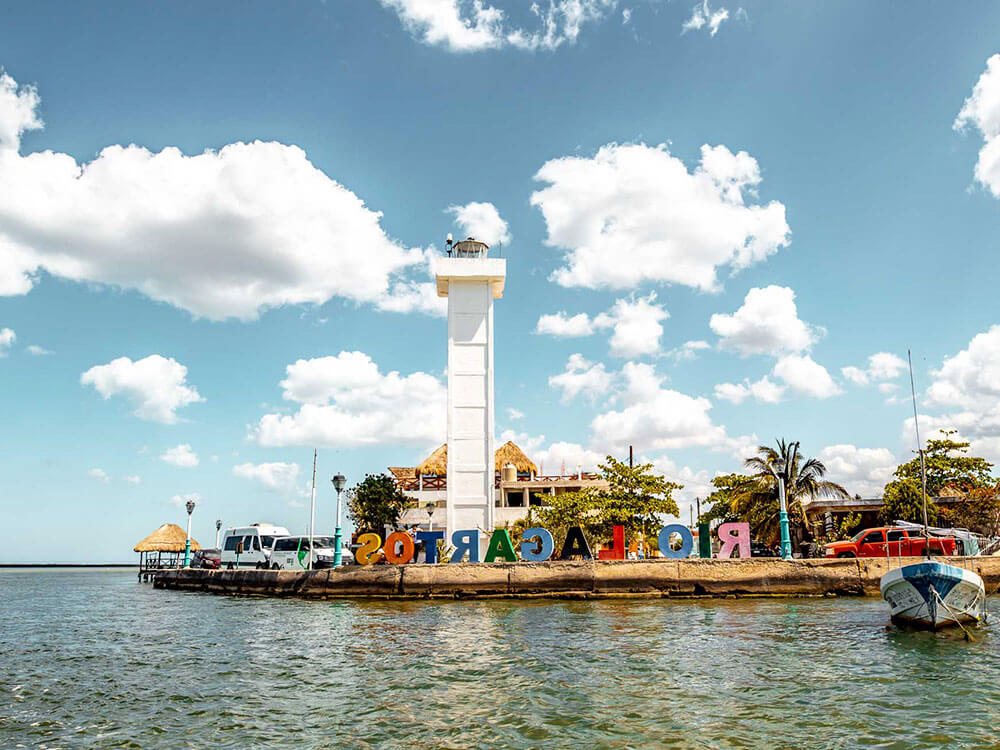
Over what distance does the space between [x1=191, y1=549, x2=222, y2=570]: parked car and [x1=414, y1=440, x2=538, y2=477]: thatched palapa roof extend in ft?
47.4

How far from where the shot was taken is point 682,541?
26719 mm

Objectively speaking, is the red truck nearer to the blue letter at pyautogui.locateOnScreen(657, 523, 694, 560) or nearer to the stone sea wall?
the stone sea wall

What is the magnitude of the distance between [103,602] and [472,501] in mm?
18626

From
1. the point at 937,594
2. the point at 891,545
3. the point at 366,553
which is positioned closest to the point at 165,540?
the point at 366,553

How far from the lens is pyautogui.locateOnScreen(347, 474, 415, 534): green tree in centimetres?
4909

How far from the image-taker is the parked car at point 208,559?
136ft

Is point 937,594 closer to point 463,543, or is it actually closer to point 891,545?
point 891,545

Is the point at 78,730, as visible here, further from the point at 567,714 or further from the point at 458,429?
the point at 458,429

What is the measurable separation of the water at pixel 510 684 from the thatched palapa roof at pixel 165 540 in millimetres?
39108

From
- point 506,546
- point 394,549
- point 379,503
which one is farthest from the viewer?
point 379,503

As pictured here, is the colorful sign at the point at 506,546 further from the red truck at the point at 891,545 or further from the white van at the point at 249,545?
the white van at the point at 249,545

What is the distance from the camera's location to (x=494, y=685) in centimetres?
1063

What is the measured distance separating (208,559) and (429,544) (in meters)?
20.1

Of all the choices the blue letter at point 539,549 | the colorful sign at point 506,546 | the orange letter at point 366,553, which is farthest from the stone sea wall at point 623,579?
the blue letter at point 539,549
